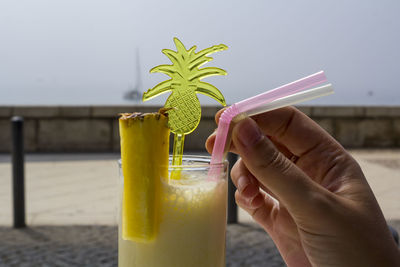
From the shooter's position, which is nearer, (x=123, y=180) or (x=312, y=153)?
(x=123, y=180)

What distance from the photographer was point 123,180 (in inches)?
49.8

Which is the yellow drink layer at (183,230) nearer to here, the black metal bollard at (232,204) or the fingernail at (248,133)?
the fingernail at (248,133)

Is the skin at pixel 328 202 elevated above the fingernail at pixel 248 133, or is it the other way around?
the fingernail at pixel 248 133

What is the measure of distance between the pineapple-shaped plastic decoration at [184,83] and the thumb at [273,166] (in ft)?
0.46

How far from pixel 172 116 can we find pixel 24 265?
2870 millimetres

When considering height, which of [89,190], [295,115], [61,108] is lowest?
[89,190]

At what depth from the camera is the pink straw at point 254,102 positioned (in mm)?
1210

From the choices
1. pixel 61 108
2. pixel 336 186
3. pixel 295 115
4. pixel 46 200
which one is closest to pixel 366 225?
pixel 336 186

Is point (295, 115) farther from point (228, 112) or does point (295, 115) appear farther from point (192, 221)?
point (192, 221)

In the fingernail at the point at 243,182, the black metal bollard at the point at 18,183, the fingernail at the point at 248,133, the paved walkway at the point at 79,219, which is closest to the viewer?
the fingernail at the point at 248,133

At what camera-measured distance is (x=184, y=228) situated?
49.2 inches

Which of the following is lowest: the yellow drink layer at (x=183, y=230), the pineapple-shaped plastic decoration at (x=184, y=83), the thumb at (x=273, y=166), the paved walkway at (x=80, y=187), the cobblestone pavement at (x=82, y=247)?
the paved walkway at (x=80, y=187)

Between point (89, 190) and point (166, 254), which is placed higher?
point (166, 254)

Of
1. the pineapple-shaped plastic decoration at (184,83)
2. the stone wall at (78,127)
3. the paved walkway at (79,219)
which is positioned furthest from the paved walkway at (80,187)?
the pineapple-shaped plastic decoration at (184,83)
